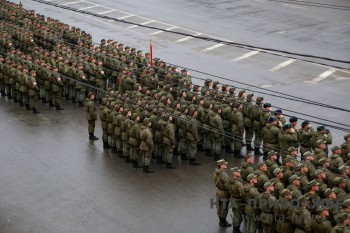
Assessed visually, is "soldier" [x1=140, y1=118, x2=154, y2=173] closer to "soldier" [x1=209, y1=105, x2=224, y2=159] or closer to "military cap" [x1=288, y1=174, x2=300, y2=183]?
"soldier" [x1=209, y1=105, x2=224, y2=159]

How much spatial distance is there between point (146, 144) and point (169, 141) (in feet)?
2.31

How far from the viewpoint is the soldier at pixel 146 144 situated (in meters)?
19.9

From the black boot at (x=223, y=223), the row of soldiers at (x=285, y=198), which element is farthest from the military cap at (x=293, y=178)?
the black boot at (x=223, y=223)

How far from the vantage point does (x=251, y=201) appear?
15805mm

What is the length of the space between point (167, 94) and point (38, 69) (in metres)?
6.08

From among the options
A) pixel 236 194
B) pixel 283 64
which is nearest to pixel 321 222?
pixel 236 194

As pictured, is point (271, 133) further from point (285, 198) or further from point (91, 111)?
point (91, 111)

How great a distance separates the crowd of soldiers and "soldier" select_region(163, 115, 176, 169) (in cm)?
3

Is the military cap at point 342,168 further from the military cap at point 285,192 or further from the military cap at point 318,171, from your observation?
the military cap at point 285,192

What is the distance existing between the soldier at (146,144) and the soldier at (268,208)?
517 centimetres

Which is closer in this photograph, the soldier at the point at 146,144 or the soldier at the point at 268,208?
the soldier at the point at 268,208

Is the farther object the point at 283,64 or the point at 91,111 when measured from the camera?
the point at 283,64

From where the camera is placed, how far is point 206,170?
20344 millimetres

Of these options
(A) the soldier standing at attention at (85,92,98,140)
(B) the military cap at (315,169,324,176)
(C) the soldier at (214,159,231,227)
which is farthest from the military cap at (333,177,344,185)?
(A) the soldier standing at attention at (85,92,98,140)
